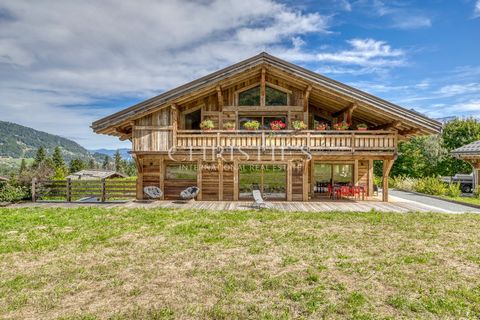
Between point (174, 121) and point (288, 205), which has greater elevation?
point (174, 121)

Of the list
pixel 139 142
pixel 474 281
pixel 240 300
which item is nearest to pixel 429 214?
pixel 474 281

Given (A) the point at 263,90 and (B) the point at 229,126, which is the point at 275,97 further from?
(B) the point at 229,126

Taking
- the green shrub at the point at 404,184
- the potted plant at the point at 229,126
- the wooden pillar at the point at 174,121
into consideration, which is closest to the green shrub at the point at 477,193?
the green shrub at the point at 404,184

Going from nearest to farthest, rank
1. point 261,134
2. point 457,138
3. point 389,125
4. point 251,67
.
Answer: point 251,67
point 261,134
point 389,125
point 457,138

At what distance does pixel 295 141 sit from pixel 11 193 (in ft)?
47.4

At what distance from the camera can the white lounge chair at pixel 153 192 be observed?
1511 centimetres

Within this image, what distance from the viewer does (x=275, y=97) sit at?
650 inches

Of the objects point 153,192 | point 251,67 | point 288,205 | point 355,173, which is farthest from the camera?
point 355,173

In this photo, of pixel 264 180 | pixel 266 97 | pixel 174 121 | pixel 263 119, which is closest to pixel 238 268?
pixel 264 180

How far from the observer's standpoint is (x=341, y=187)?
16.3m

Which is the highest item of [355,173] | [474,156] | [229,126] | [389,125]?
[389,125]

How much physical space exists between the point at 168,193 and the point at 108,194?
10.3 ft

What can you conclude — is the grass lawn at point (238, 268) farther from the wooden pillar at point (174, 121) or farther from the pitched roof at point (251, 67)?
the pitched roof at point (251, 67)

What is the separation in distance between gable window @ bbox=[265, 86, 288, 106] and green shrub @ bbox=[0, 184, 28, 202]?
13662mm
